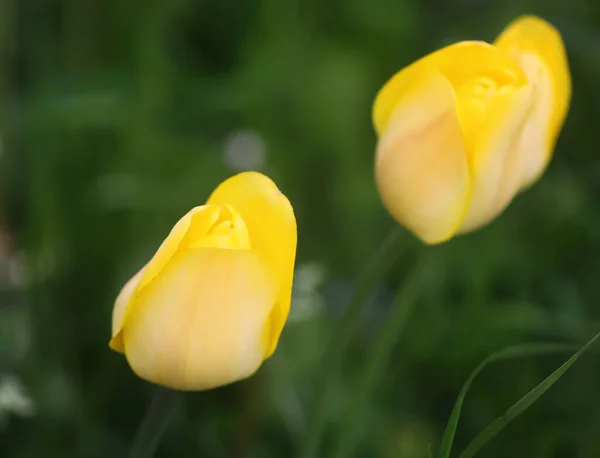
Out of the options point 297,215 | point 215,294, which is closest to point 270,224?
point 215,294

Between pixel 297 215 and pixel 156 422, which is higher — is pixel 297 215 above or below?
below

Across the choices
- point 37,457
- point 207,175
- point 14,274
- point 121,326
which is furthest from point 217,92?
point 121,326

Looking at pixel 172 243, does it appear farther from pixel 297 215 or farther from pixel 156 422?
pixel 297 215

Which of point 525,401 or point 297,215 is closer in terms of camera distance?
point 525,401

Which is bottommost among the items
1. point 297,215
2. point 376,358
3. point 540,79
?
point 297,215

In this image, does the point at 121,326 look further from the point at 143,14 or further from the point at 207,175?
the point at 143,14

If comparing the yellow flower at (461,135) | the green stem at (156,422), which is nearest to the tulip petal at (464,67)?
the yellow flower at (461,135)

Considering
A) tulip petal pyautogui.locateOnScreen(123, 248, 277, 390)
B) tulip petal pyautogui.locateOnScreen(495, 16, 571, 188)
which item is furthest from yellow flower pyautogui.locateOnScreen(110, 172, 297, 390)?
tulip petal pyautogui.locateOnScreen(495, 16, 571, 188)

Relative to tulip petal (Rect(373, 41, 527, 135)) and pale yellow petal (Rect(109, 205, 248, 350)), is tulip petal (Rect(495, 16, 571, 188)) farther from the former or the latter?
pale yellow petal (Rect(109, 205, 248, 350))
